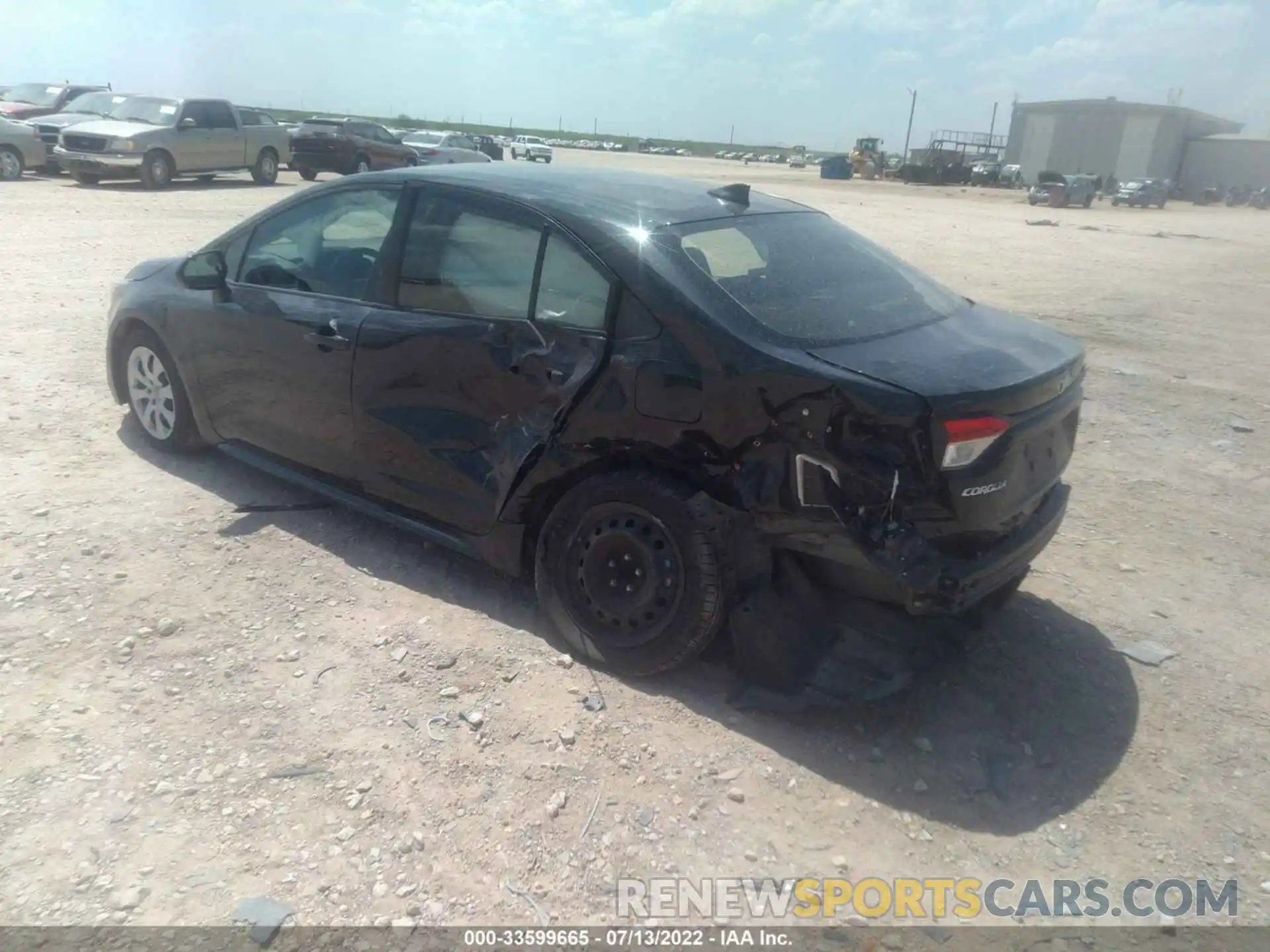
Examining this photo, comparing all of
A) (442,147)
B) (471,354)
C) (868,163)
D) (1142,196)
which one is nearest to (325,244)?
(471,354)

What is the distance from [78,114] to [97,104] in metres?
0.47

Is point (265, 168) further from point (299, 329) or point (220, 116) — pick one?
point (299, 329)

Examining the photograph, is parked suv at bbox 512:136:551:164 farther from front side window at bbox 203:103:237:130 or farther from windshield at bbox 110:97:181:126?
windshield at bbox 110:97:181:126

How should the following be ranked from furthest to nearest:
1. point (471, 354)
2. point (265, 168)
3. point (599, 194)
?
point (265, 168)
point (599, 194)
point (471, 354)

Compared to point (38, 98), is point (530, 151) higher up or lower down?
lower down

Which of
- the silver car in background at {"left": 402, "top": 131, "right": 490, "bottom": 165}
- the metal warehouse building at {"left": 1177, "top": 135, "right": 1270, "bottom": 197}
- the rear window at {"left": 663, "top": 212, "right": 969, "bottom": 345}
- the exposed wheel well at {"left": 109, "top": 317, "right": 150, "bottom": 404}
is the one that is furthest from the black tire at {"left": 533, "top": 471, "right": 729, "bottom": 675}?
the metal warehouse building at {"left": 1177, "top": 135, "right": 1270, "bottom": 197}

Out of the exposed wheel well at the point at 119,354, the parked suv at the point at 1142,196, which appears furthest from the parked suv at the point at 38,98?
the parked suv at the point at 1142,196

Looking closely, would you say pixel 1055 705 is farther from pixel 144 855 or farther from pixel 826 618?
pixel 144 855

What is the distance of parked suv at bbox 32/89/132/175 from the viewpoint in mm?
20438

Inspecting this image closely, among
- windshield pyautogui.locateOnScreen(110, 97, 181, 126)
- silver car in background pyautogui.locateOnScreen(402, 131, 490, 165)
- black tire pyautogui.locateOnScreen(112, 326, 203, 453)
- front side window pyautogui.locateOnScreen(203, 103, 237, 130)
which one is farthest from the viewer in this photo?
silver car in background pyautogui.locateOnScreen(402, 131, 490, 165)

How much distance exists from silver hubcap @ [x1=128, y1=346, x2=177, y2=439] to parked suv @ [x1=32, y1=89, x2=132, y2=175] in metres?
18.5

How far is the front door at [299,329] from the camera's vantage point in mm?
4188

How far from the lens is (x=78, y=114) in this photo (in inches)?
816

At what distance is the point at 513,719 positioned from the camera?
129 inches
